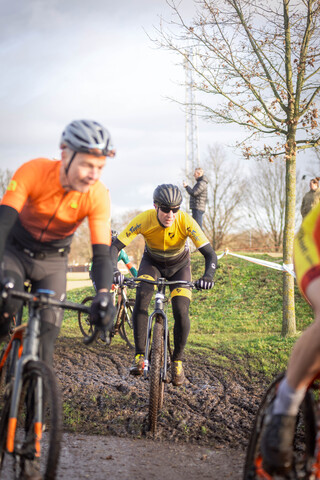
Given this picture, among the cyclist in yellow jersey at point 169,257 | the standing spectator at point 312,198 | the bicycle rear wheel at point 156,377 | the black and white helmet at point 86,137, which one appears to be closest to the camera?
the black and white helmet at point 86,137

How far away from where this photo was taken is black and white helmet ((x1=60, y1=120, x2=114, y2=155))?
141 inches

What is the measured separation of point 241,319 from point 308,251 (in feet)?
35.8

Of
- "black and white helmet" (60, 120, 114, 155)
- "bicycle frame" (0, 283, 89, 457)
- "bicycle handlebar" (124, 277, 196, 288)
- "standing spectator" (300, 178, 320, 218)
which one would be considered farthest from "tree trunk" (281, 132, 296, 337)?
"bicycle frame" (0, 283, 89, 457)

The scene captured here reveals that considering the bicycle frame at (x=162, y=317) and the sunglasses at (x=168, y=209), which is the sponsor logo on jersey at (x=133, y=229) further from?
the bicycle frame at (x=162, y=317)

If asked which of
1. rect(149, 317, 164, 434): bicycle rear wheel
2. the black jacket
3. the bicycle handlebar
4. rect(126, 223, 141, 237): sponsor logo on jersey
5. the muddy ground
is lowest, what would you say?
the muddy ground

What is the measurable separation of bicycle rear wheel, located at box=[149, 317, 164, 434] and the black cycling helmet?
1403 millimetres

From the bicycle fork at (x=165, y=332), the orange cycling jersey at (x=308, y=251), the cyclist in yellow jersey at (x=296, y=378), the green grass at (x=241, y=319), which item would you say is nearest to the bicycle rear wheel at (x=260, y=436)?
the cyclist in yellow jersey at (x=296, y=378)

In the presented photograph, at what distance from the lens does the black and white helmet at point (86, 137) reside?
3586 millimetres

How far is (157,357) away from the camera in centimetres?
567

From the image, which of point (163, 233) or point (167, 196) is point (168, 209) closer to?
point (167, 196)

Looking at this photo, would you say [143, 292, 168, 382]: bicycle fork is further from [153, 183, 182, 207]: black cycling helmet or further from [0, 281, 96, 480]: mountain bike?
[0, 281, 96, 480]: mountain bike

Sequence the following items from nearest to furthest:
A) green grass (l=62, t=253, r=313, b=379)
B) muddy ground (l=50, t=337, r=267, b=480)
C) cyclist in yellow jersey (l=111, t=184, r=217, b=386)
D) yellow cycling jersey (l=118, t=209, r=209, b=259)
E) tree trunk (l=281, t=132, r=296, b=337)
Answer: muddy ground (l=50, t=337, r=267, b=480) → cyclist in yellow jersey (l=111, t=184, r=217, b=386) → yellow cycling jersey (l=118, t=209, r=209, b=259) → green grass (l=62, t=253, r=313, b=379) → tree trunk (l=281, t=132, r=296, b=337)

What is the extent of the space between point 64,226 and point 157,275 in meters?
2.82

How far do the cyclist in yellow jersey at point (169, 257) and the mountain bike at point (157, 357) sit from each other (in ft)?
0.66
